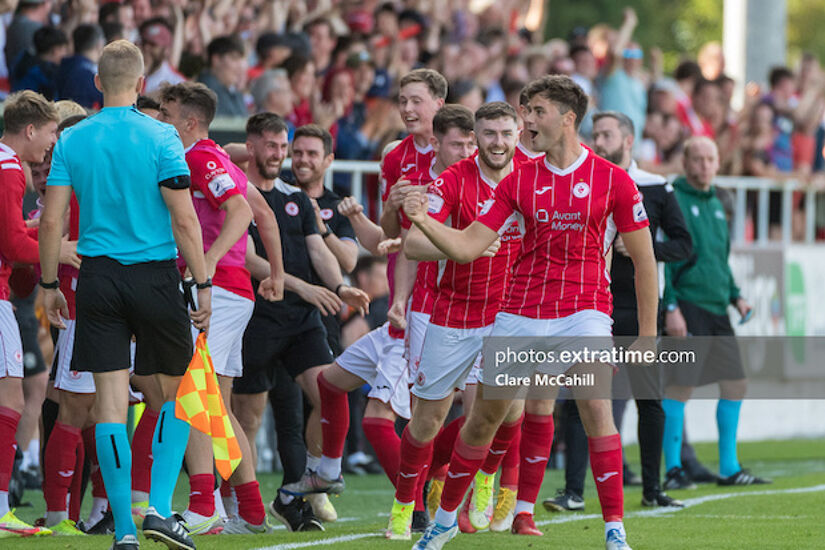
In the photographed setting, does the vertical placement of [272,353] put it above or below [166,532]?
above

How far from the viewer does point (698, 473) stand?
37.4ft

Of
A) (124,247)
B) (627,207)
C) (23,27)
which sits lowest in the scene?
(124,247)

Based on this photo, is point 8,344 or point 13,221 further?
point 8,344

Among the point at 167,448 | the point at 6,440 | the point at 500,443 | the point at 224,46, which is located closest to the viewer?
the point at 167,448

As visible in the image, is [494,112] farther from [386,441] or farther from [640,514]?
[640,514]

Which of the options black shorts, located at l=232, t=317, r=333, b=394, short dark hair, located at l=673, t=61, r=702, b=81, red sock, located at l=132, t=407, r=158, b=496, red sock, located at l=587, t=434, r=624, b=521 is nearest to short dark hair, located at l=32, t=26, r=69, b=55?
black shorts, located at l=232, t=317, r=333, b=394

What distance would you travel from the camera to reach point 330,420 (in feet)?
27.2

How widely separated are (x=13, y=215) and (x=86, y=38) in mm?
4243

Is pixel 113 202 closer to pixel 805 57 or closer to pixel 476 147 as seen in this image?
pixel 476 147

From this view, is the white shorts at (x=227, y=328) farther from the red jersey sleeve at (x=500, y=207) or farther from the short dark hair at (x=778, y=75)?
the short dark hair at (x=778, y=75)

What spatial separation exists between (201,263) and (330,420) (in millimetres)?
2095

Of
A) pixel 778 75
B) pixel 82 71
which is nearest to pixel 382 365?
pixel 82 71

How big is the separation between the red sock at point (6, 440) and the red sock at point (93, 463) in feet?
1.74

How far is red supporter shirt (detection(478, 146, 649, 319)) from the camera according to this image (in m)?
6.59
